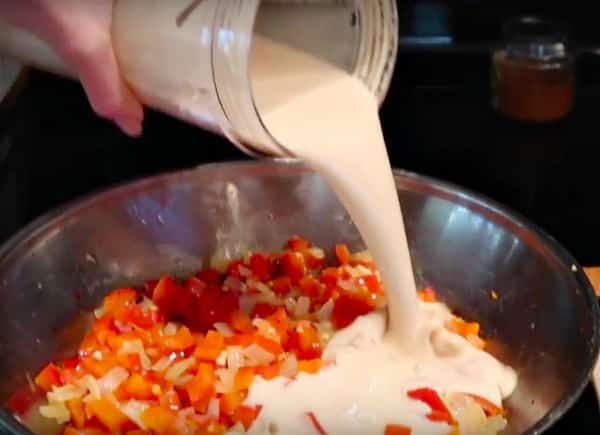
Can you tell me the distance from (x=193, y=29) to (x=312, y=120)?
27cm

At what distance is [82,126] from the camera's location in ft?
6.32

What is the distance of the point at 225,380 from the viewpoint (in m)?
1.47

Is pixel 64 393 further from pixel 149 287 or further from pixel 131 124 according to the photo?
pixel 131 124

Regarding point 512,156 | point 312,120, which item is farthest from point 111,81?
point 512,156

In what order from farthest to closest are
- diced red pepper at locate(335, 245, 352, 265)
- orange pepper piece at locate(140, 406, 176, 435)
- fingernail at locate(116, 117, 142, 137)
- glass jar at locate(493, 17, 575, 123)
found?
glass jar at locate(493, 17, 575, 123), diced red pepper at locate(335, 245, 352, 265), orange pepper piece at locate(140, 406, 176, 435), fingernail at locate(116, 117, 142, 137)

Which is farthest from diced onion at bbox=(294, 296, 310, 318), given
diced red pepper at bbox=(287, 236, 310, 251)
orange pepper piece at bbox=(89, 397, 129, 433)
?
orange pepper piece at bbox=(89, 397, 129, 433)

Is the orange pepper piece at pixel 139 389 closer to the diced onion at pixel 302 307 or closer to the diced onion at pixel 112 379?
the diced onion at pixel 112 379

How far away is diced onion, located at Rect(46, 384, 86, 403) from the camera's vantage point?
144cm

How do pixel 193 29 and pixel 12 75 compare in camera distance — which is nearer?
pixel 193 29

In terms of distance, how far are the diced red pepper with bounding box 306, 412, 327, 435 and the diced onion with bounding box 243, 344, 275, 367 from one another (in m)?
0.14

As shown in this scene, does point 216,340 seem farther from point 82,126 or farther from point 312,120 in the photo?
point 82,126

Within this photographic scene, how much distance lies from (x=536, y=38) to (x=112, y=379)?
3.37ft

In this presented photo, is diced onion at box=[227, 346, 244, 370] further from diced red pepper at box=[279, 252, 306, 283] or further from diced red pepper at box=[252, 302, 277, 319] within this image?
diced red pepper at box=[279, 252, 306, 283]

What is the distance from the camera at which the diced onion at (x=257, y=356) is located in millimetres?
1516
